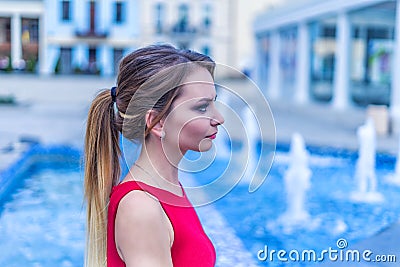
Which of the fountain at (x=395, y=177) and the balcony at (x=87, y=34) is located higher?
the balcony at (x=87, y=34)

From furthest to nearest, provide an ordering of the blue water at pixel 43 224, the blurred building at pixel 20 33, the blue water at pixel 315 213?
the blurred building at pixel 20 33 < the blue water at pixel 315 213 < the blue water at pixel 43 224

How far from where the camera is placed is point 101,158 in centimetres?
104

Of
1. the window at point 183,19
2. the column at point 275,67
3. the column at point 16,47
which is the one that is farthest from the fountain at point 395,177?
the window at point 183,19

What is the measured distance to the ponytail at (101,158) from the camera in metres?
1.04

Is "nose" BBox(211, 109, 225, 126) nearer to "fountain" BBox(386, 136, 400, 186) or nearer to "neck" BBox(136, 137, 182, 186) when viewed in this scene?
"neck" BBox(136, 137, 182, 186)

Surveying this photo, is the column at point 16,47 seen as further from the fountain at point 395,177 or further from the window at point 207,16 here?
the fountain at point 395,177

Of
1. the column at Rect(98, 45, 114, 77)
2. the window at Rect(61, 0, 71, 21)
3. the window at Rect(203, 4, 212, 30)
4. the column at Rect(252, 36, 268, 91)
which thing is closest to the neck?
the window at Rect(61, 0, 71, 21)

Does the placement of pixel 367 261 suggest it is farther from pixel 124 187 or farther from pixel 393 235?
pixel 124 187

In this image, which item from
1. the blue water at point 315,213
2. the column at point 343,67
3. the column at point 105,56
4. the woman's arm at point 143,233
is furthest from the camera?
the column at point 105,56

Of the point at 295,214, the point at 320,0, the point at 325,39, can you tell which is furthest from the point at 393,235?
the point at 325,39

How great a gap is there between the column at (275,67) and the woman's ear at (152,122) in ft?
48.0

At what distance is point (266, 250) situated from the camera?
3199 millimetres

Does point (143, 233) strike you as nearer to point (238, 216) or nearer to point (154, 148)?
point (154, 148)

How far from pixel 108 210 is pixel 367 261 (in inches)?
72.4
